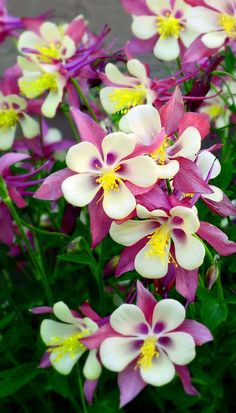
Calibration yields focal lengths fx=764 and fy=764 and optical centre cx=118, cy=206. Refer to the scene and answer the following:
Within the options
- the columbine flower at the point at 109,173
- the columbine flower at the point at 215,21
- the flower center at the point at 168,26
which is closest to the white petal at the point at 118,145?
the columbine flower at the point at 109,173

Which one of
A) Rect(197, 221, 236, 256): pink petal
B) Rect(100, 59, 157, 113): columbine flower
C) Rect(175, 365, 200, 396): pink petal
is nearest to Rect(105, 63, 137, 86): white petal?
Rect(100, 59, 157, 113): columbine flower

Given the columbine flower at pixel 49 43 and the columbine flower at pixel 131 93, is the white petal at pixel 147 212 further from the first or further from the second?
the columbine flower at pixel 49 43

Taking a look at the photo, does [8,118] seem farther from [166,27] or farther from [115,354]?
[115,354]

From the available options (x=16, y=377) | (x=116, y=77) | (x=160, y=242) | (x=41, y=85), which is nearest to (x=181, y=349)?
(x=160, y=242)

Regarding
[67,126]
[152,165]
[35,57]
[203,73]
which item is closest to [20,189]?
[35,57]

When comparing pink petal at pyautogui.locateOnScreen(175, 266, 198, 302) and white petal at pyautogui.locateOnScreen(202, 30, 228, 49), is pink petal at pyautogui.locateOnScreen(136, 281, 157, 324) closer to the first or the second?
pink petal at pyautogui.locateOnScreen(175, 266, 198, 302)

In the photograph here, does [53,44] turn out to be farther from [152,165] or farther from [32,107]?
[152,165]
